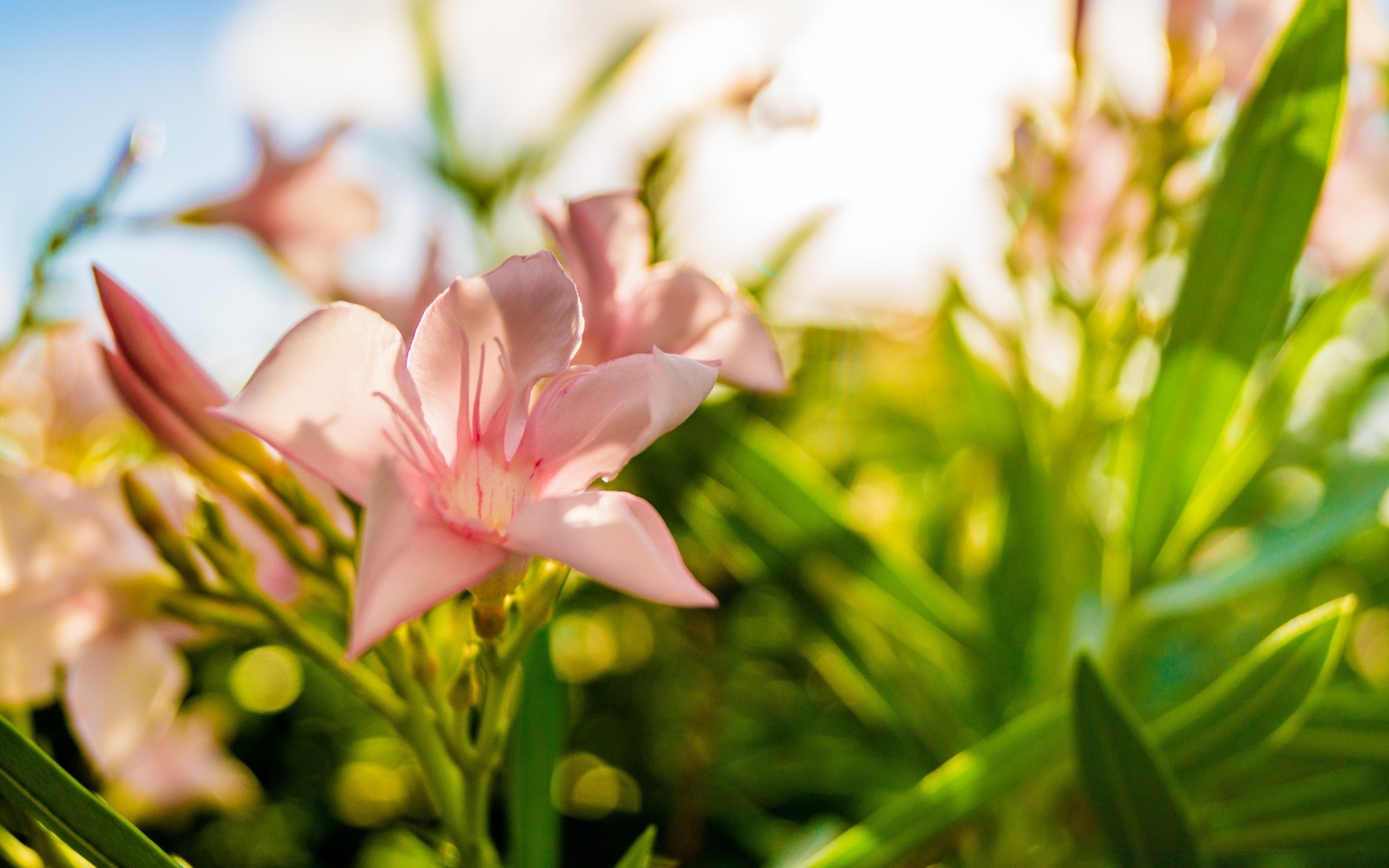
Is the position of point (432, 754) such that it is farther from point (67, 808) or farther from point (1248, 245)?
point (1248, 245)

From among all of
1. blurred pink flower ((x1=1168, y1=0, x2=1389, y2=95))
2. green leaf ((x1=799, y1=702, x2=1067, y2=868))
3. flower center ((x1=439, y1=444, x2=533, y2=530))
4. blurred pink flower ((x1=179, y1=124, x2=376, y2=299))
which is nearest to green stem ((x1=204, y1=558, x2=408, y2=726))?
flower center ((x1=439, y1=444, x2=533, y2=530))

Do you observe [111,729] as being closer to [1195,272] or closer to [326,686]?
[326,686]

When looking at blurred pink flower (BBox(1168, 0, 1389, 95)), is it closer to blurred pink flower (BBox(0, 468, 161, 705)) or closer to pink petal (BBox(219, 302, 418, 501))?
pink petal (BBox(219, 302, 418, 501))

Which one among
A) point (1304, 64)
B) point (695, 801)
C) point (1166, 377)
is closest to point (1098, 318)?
point (1166, 377)

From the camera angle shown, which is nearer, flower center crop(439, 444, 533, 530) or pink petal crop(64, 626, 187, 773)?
flower center crop(439, 444, 533, 530)

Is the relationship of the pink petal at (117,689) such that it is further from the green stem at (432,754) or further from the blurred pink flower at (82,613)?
the green stem at (432,754)

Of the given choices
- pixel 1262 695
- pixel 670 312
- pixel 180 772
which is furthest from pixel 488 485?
pixel 180 772
